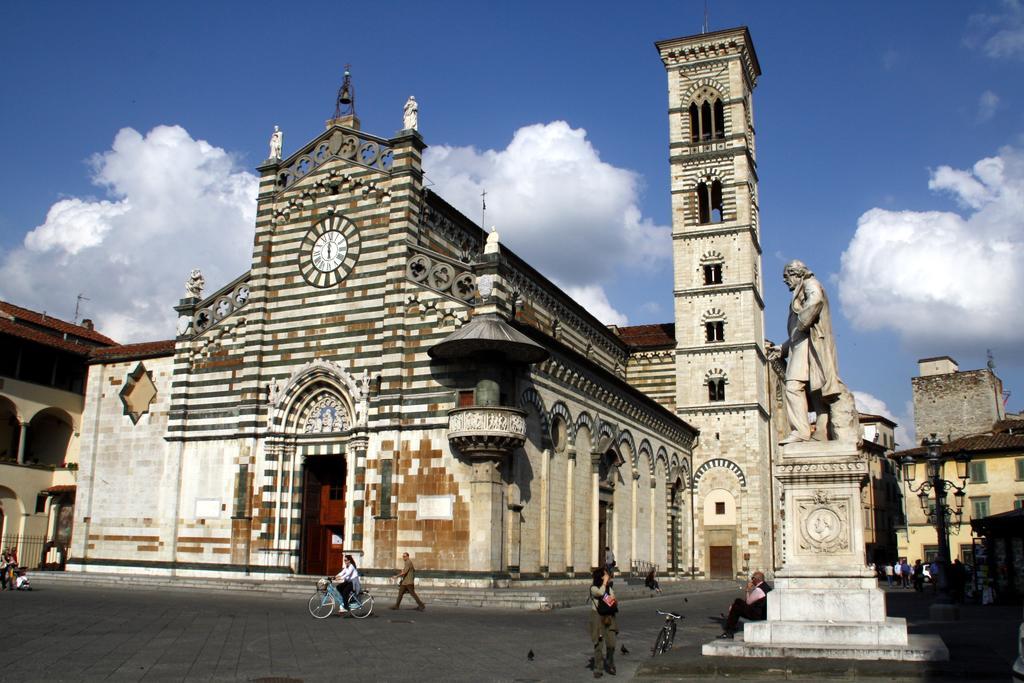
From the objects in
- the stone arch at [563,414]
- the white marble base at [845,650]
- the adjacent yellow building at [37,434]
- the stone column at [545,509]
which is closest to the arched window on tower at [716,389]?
the stone arch at [563,414]

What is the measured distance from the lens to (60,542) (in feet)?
121

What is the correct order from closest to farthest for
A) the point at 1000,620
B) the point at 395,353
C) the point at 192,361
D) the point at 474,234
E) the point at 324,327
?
the point at 1000,620 < the point at 395,353 < the point at 324,327 < the point at 192,361 < the point at 474,234

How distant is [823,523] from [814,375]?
6.78ft

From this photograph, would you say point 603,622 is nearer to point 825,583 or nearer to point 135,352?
point 825,583

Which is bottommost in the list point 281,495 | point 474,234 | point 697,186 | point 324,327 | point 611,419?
point 281,495

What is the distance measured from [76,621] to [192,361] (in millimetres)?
16375

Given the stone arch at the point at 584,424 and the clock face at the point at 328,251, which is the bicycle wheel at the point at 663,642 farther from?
the clock face at the point at 328,251

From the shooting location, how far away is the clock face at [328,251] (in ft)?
102

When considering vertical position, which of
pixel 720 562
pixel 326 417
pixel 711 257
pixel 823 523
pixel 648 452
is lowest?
pixel 720 562

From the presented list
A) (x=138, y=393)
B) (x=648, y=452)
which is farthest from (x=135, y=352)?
(x=648, y=452)

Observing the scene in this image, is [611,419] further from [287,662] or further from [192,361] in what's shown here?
[287,662]

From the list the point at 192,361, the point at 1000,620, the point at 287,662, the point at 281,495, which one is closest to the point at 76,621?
the point at 287,662

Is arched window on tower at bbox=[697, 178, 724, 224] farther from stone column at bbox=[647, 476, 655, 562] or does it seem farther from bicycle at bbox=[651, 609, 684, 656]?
bicycle at bbox=[651, 609, 684, 656]

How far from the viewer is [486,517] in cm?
2614
